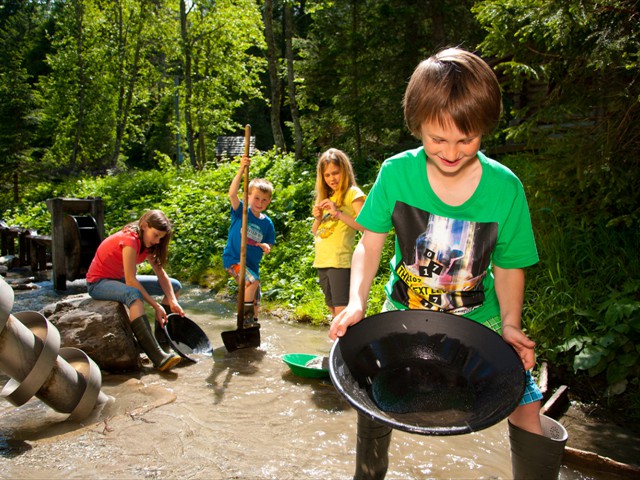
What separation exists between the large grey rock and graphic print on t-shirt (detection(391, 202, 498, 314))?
10.4 feet

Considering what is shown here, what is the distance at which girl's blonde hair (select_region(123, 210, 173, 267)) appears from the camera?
4887 millimetres

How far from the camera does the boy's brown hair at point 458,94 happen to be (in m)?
1.78

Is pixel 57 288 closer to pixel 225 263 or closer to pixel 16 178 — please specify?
pixel 225 263

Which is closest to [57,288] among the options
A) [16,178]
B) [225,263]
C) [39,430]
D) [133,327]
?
[225,263]

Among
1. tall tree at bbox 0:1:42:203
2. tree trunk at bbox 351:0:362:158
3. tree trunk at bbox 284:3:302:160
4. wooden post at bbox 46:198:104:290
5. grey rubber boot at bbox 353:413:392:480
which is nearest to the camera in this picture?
grey rubber boot at bbox 353:413:392:480

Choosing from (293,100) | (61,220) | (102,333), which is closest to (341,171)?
(102,333)

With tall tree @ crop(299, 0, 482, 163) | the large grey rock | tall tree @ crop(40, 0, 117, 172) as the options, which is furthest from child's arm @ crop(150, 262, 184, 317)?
tall tree @ crop(40, 0, 117, 172)

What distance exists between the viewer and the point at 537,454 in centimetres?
196

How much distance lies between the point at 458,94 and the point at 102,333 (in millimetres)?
3804

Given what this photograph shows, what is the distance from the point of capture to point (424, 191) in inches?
80.8

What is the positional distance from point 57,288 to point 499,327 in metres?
8.00

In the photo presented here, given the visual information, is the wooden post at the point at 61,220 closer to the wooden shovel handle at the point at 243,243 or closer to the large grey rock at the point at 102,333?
the large grey rock at the point at 102,333

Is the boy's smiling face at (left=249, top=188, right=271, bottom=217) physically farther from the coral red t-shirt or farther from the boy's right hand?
the boy's right hand

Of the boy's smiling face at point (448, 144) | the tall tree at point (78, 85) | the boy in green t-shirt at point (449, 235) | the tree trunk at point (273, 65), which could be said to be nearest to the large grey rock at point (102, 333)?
the boy in green t-shirt at point (449, 235)
